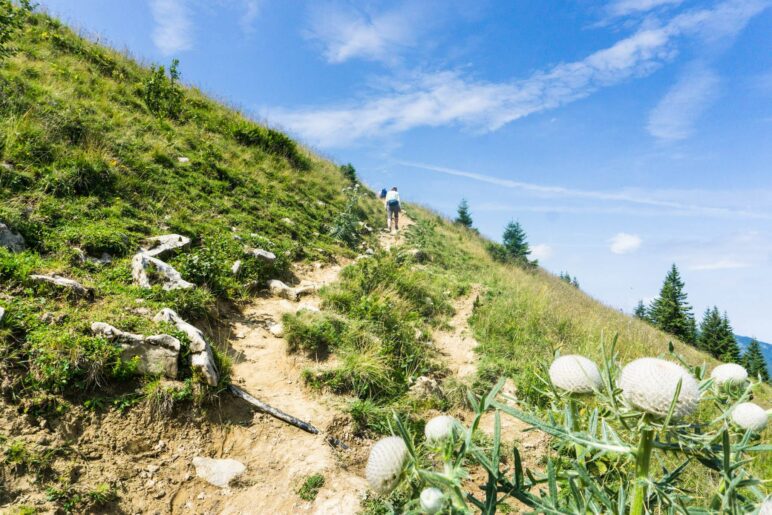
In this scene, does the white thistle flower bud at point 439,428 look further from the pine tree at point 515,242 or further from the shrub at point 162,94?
the pine tree at point 515,242

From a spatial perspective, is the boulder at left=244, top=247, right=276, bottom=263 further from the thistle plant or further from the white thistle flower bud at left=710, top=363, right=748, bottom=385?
the white thistle flower bud at left=710, top=363, right=748, bottom=385

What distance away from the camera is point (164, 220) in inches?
245

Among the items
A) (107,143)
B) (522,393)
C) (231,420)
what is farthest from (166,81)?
(522,393)

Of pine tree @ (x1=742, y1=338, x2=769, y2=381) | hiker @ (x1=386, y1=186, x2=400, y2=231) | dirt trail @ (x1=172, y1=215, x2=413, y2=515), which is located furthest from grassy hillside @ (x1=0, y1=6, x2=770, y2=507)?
pine tree @ (x1=742, y1=338, x2=769, y2=381)

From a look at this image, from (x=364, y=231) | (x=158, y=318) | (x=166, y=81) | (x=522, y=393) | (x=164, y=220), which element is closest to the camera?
(x=158, y=318)

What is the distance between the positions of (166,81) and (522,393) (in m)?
11.1

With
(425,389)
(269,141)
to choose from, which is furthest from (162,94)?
(425,389)

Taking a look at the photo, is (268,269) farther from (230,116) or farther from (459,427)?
(230,116)

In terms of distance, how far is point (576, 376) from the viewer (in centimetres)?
133

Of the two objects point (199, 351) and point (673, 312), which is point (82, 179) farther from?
point (673, 312)

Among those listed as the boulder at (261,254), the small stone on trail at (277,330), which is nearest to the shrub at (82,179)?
the boulder at (261,254)

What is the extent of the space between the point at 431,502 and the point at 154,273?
465cm

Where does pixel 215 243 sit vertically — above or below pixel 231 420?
above

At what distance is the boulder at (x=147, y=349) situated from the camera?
3402 millimetres
